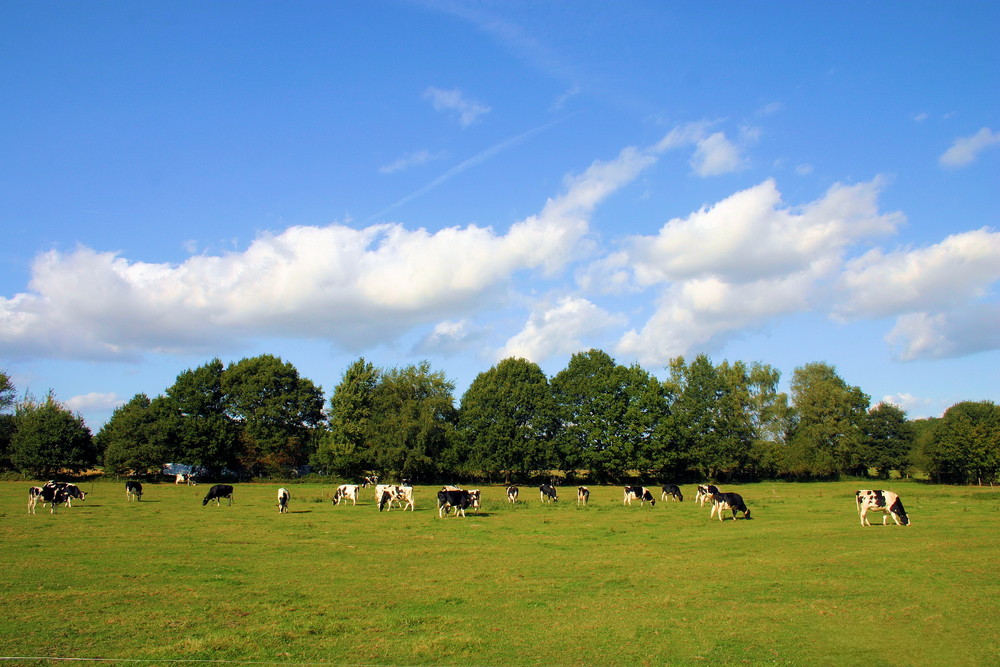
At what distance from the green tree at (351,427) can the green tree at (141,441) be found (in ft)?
56.7

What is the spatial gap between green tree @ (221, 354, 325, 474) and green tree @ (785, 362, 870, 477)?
6401 centimetres

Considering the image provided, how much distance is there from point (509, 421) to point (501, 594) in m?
65.9

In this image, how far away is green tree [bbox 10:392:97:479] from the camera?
75375 mm

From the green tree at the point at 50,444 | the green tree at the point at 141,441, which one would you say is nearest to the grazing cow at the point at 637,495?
the green tree at the point at 141,441

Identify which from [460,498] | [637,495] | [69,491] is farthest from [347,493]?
[637,495]

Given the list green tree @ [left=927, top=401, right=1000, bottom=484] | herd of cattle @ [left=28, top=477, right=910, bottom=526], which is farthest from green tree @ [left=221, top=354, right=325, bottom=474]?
green tree @ [left=927, top=401, right=1000, bottom=484]

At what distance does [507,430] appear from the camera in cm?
7962

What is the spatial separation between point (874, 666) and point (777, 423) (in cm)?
8506

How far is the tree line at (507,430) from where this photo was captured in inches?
2995

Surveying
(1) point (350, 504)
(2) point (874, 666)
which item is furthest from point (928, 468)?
(2) point (874, 666)

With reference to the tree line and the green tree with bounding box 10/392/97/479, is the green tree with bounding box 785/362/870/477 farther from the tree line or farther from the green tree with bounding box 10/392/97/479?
the green tree with bounding box 10/392/97/479

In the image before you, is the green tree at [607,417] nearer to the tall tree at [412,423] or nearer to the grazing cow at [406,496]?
the tall tree at [412,423]

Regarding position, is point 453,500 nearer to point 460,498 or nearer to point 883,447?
point 460,498

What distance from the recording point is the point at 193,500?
147 ft
